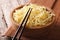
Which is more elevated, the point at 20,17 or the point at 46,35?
the point at 20,17

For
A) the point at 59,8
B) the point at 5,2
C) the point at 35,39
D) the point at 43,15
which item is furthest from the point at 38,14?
the point at 5,2

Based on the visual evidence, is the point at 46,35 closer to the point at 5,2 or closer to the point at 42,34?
the point at 42,34

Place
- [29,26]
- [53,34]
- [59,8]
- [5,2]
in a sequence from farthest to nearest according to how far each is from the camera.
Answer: [5,2], [59,8], [53,34], [29,26]

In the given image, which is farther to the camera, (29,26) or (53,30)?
(53,30)

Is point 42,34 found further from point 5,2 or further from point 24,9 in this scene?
point 5,2

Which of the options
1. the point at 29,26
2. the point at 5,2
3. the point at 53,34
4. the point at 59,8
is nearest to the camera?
the point at 29,26

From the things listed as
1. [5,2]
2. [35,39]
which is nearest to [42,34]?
[35,39]

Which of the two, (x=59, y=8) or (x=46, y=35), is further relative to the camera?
(x=59, y=8)

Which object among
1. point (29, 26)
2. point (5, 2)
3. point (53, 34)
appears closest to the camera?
point (29, 26)

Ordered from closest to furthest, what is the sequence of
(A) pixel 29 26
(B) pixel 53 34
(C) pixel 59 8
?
(A) pixel 29 26
(B) pixel 53 34
(C) pixel 59 8
